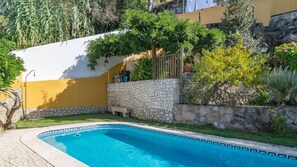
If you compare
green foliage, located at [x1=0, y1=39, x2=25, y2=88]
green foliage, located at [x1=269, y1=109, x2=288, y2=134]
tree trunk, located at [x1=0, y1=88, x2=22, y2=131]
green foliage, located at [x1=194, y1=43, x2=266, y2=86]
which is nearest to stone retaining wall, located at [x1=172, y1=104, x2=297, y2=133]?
green foliage, located at [x1=269, y1=109, x2=288, y2=134]

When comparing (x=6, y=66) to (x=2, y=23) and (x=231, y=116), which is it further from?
(x=2, y=23)

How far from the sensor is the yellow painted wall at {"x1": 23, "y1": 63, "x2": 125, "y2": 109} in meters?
15.2

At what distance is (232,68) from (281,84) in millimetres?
1970

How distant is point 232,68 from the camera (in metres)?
10.9

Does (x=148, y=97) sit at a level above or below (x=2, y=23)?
below

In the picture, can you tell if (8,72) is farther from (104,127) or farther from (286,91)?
(286,91)

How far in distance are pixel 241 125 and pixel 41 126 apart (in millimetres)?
8261

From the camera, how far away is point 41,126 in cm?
1185

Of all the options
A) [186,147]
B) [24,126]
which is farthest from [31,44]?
[186,147]

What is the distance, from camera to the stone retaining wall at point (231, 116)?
897cm

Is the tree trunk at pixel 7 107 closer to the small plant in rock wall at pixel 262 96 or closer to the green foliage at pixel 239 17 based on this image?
the small plant in rock wall at pixel 262 96

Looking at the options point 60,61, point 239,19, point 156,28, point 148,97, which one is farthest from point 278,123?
point 60,61

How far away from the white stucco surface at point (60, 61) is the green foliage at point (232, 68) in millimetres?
8206

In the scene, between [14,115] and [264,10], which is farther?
[264,10]
